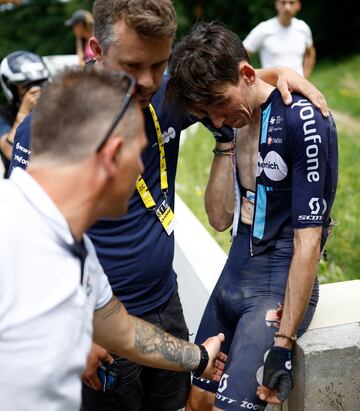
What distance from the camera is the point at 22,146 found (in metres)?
2.83

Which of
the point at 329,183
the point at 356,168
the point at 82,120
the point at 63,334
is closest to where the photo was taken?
the point at 63,334

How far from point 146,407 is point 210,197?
1.18 metres

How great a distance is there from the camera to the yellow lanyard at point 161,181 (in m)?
3.00

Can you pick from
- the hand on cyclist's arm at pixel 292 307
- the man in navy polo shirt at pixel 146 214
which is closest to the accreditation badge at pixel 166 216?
the man in navy polo shirt at pixel 146 214

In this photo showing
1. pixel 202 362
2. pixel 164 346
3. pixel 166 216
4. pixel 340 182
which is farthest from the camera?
pixel 340 182

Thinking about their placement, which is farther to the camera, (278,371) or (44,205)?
(278,371)

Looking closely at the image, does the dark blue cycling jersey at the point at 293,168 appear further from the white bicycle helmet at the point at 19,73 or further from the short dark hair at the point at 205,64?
the white bicycle helmet at the point at 19,73

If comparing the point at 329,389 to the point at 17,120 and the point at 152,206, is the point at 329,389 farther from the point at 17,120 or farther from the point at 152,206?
the point at 17,120

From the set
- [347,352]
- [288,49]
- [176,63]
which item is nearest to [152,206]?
[176,63]

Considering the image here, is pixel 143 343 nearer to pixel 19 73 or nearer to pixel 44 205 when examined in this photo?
pixel 44 205

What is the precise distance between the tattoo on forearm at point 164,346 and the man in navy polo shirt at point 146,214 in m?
0.41

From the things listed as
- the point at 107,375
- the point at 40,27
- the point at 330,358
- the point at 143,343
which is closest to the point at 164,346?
the point at 143,343

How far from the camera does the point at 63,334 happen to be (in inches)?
63.5

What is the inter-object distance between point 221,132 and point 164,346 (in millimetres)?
1055
